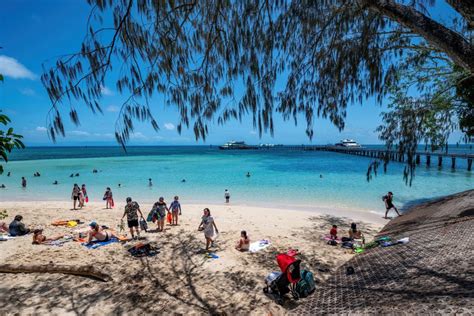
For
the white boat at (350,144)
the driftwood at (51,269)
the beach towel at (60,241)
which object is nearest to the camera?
the driftwood at (51,269)

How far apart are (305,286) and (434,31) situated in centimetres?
507

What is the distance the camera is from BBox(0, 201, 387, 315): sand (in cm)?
492

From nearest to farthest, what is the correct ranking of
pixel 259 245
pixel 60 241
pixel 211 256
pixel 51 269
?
pixel 51 269 → pixel 211 256 → pixel 259 245 → pixel 60 241

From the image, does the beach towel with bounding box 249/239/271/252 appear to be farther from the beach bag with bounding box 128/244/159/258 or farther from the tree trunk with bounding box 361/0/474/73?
the tree trunk with bounding box 361/0/474/73

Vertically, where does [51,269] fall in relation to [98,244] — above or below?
above

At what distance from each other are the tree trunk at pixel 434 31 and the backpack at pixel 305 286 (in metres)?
4.66

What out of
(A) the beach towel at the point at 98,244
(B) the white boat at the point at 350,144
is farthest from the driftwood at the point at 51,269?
(B) the white boat at the point at 350,144

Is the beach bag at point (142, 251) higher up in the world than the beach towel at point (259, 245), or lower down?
higher up

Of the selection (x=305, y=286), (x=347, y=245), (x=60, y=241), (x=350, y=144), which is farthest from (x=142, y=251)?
(x=350, y=144)

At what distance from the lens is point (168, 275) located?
20.1 feet

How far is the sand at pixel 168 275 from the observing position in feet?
16.1

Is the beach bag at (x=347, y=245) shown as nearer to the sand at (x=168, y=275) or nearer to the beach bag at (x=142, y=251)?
the sand at (x=168, y=275)

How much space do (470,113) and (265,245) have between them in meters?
11.4

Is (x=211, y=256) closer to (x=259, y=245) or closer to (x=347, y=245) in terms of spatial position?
(x=259, y=245)
